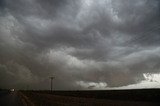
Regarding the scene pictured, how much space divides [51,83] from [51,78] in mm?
3779

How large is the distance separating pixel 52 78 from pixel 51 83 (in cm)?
356

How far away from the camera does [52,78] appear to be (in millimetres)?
145875

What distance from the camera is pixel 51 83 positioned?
143625mm

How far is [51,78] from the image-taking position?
146250 millimetres

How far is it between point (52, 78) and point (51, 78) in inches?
29.6
